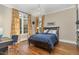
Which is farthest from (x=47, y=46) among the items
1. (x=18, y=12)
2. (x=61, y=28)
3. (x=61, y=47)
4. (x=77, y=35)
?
(x=18, y=12)

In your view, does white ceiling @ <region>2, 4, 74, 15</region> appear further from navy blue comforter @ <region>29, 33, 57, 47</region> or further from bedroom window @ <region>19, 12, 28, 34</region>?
navy blue comforter @ <region>29, 33, 57, 47</region>

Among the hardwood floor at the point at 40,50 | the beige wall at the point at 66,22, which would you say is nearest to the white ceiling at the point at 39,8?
the beige wall at the point at 66,22

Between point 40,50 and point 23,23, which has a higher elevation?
point 23,23

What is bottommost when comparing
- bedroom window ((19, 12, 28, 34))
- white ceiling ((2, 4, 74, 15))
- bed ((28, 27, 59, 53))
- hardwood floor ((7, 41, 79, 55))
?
hardwood floor ((7, 41, 79, 55))

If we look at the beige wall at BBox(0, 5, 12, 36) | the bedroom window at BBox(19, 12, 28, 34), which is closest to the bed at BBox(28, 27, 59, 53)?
the bedroom window at BBox(19, 12, 28, 34)

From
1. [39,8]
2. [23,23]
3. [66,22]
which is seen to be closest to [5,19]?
[23,23]

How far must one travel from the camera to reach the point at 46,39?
194cm

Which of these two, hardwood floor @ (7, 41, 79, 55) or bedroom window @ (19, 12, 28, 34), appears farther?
bedroom window @ (19, 12, 28, 34)

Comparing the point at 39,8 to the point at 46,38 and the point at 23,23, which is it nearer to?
the point at 23,23

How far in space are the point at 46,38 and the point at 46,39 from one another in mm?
26

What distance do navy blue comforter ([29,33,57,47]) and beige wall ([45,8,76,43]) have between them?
18 centimetres

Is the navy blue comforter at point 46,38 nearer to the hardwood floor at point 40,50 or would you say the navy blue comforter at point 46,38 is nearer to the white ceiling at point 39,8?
the hardwood floor at point 40,50

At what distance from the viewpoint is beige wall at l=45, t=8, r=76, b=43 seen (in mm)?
1824

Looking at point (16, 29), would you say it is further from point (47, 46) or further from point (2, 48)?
point (47, 46)
